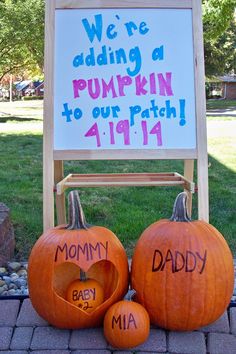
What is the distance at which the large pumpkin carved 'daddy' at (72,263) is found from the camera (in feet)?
8.33

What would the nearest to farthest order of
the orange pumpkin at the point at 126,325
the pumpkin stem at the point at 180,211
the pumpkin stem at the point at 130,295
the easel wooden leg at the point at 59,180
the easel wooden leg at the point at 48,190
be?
1. the orange pumpkin at the point at 126,325
2. the pumpkin stem at the point at 180,211
3. the pumpkin stem at the point at 130,295
4. the easel wooden leg at the point at 48,190
5. the easel wooden leg at the point at 59,180

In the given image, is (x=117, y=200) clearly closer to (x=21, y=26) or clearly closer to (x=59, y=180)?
(x=59, y=180)

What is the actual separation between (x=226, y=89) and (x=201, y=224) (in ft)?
153

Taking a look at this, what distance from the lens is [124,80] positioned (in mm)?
3045

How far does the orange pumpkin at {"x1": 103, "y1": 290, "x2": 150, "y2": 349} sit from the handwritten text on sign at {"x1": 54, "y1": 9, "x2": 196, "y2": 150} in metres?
0.94

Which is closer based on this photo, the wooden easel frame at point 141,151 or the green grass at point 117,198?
the wooden easel frame at point 141,151

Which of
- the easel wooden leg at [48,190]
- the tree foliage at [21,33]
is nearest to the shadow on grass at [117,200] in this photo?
the easel wooden leg at [48,190]

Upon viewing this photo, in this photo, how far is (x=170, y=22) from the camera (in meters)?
3.05

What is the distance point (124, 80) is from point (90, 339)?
1427 mm

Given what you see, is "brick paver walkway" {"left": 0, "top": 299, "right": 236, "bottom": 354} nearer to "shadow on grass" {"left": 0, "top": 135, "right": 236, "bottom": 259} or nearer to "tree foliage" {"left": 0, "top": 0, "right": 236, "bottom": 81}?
"shadow on grass" {"left": 0, "top": 135, "right": 236, "bottom": 259}

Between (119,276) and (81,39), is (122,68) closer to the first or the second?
(81,39)

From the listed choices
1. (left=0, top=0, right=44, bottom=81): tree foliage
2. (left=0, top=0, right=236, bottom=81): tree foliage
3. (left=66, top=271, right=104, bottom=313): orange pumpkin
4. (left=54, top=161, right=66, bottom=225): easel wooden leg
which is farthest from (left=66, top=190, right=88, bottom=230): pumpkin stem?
(left=0, top=0, right=44, bottom=81): tree foliage

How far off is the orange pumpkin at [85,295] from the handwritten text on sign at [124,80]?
80cm

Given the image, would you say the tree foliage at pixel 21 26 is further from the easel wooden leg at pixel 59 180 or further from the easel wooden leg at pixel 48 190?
the easel wooden leg at pixel 48 190
